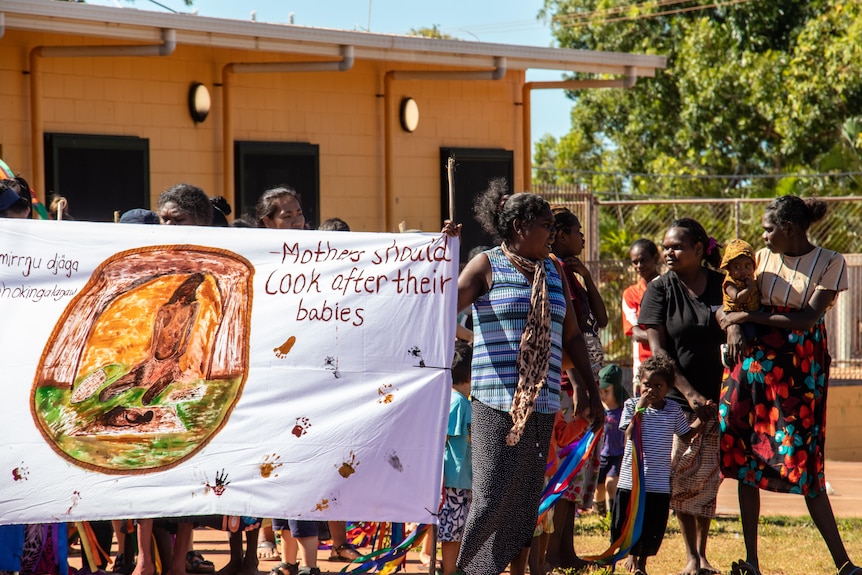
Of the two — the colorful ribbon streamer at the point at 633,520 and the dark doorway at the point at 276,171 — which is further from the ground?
the dark doorway at the point at 276,171

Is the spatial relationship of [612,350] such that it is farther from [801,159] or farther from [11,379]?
[801,159]

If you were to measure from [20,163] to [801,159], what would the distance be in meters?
18.1

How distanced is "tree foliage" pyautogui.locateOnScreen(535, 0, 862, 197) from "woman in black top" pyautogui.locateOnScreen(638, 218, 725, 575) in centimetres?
1459

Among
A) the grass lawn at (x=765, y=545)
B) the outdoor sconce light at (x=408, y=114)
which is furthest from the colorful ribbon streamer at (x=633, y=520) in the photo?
the outdoor sconce light at (x=408, y=114)

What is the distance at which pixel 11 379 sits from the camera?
543 cm

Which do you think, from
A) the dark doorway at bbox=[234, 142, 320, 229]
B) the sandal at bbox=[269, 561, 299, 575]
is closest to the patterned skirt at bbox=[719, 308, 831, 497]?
the sandal at bbox=[269, 561, 299, 575]

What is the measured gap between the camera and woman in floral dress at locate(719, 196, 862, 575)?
6582mm

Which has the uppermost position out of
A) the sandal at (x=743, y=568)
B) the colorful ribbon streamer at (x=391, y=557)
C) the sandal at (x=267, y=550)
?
the colorful ribbon streamer at (x=391, y=557)

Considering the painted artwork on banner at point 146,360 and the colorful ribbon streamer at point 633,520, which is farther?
the colorful ribbon streamer at point 633,520

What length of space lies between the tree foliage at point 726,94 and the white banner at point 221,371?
645 inches

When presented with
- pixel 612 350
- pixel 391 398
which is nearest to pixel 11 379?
pixel 391 398

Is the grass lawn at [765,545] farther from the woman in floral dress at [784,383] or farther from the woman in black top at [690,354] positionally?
the woman in floral dress at [784,383]

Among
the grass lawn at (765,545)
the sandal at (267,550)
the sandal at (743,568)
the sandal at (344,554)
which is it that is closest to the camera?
the sandal at (743,568)

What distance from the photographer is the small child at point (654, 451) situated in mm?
6660
